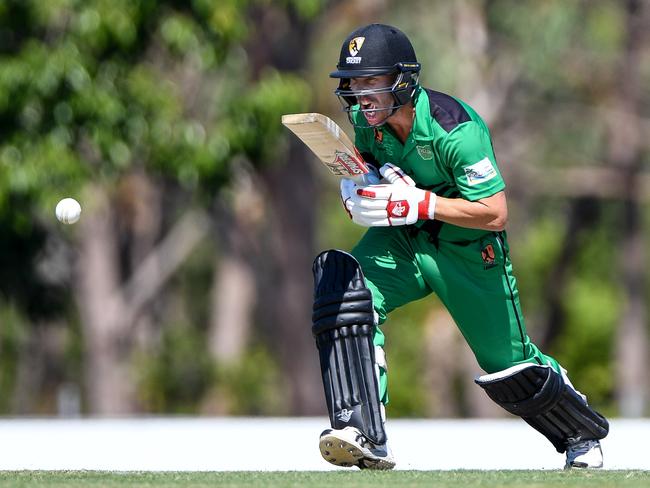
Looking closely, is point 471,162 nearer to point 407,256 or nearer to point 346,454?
point 407,256

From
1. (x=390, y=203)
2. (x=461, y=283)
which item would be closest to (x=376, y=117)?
(x=390, y=203)

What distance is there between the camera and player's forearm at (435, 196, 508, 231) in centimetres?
648

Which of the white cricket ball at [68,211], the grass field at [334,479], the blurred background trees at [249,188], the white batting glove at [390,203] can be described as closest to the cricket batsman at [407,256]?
the white batting glove at [390,203]

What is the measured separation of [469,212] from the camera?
649 cm

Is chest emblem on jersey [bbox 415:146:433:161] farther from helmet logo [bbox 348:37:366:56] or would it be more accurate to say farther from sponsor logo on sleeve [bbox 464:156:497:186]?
helmet logo [bbox 348:37:366:56]

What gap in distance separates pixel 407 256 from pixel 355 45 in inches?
36.6

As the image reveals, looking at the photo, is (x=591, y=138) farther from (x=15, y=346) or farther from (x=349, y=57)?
(x=349, y=57)

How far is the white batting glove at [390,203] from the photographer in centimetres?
646

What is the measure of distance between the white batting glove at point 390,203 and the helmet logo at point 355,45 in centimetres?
55

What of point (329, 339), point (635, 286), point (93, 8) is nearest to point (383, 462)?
point (329, 339)

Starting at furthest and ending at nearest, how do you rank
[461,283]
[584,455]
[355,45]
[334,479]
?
[584,455]
[461,283]
[355,45]
[334,479]

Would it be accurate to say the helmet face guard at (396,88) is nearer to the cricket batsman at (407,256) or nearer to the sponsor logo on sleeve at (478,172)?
the cricket batsman at (407,256)

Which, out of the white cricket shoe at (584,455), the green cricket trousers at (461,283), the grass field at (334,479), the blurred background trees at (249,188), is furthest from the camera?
the blurred background trees at (249,188)

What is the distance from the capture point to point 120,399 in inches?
923
